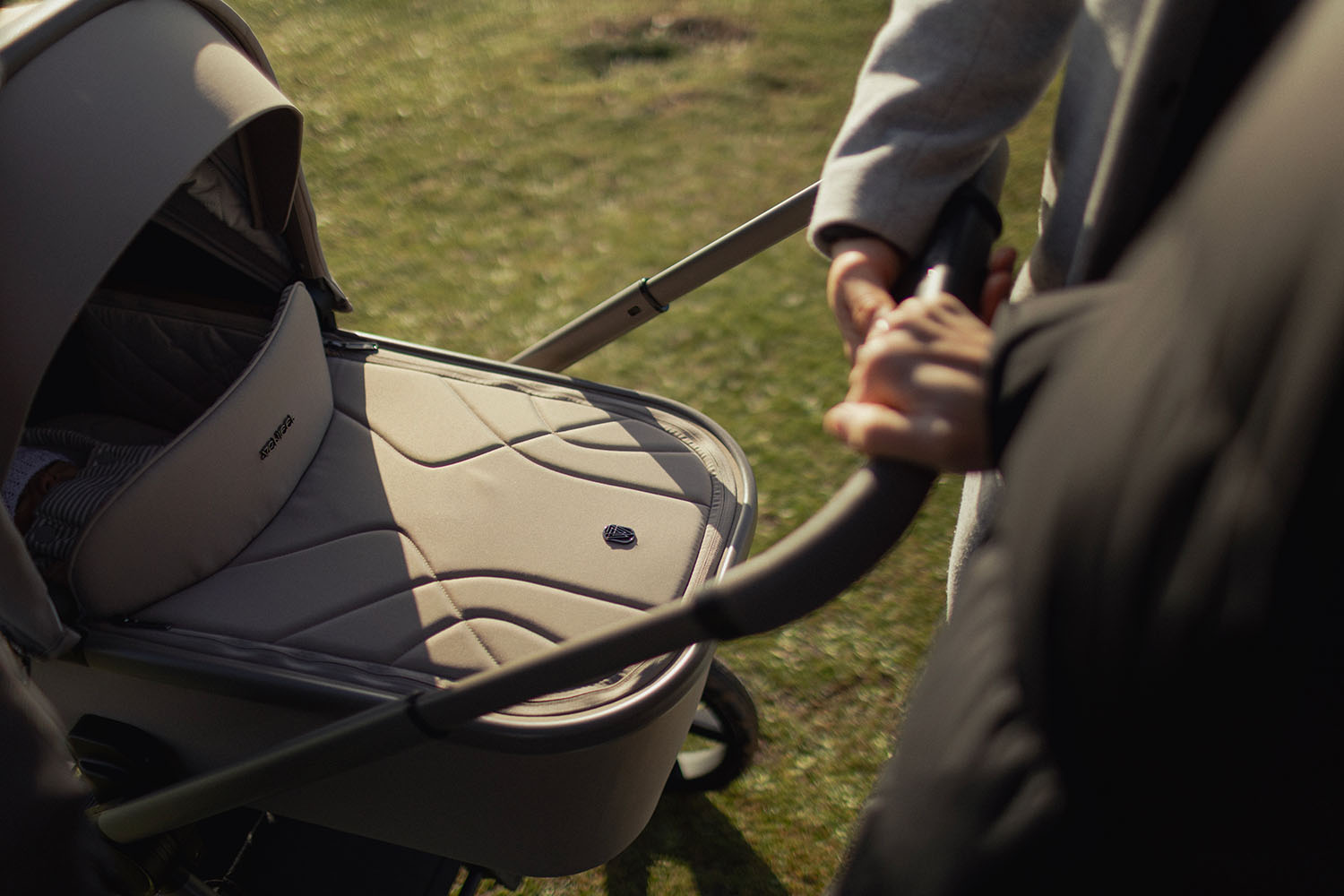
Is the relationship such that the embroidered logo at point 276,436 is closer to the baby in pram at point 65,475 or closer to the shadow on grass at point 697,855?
the baby in pram at point 65,475

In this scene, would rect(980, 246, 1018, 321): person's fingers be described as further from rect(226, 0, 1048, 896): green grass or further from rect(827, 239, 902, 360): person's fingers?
rect(226, 0, 1048, 896): green grass

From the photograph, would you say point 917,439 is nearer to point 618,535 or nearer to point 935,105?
point 935,105

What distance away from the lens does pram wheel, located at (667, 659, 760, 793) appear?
1.50m

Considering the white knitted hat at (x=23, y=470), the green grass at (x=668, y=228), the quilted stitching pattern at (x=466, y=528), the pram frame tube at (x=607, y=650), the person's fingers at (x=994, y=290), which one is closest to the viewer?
the pram frame tube at (x=607, y=650)

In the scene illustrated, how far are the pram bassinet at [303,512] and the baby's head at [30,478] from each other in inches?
9.3

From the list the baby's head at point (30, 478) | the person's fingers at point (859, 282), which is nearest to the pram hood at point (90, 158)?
the baby's head at point (30, 478)

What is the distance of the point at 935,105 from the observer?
85 centimetres

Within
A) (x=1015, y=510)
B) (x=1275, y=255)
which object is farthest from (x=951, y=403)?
(x=1275, y=255)

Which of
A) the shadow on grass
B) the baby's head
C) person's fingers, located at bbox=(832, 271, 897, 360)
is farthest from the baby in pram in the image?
the shadow on grass

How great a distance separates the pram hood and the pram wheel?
2.53ft

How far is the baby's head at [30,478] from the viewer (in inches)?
51.9

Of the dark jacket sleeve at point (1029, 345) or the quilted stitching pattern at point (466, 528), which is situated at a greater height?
the dark jacket sleeve at point (1029, 345)

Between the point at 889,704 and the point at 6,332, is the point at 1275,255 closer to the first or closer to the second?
the point at 6,332

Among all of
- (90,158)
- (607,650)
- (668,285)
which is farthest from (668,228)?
(607,650)
